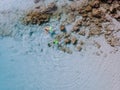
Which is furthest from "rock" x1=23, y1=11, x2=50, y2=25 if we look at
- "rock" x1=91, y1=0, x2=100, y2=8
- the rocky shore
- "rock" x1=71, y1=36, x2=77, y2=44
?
"rock" x1=91, y1=0, x2=100, y2=8

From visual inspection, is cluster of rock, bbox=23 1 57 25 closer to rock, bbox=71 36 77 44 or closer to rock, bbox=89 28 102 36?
rock, bbox=71 36 77 44

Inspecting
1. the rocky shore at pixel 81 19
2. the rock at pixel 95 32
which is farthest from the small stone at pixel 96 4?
the rock at pixel 95 32

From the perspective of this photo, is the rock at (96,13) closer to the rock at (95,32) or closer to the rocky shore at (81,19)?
the rocky shore at (81,19)

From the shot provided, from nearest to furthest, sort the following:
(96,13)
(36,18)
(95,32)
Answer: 1. (95,32)
2. (96,13)
3. (36,18)

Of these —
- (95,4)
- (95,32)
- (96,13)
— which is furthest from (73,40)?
(95,4)

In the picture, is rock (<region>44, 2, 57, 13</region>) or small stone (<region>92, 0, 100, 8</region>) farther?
rock (<region>44, 2, 57, 13</region>)

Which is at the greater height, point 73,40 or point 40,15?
point 40,15

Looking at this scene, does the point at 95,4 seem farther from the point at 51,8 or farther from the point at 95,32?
the point at 51,8

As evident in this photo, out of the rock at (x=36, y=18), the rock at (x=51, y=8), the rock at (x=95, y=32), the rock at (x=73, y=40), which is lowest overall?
the rock at (x=73, y=40)

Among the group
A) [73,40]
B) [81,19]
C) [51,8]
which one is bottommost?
[73,40]

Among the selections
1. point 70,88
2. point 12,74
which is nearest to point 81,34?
point 70,88

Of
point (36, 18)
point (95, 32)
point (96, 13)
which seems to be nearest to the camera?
point (95, 32)

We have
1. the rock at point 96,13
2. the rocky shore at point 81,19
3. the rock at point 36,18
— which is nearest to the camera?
the rocky shore at point 81,19
